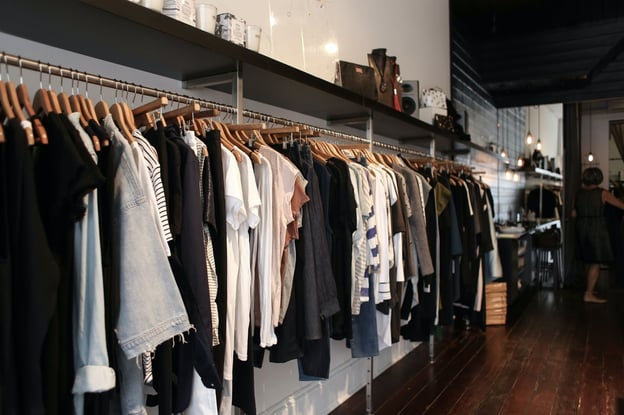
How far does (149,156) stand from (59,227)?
1.08ft

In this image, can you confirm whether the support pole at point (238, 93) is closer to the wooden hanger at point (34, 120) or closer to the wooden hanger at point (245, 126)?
the wooden hanger at point (245, 126)

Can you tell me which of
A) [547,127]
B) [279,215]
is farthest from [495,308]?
[547,127]

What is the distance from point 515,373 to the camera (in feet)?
12.8

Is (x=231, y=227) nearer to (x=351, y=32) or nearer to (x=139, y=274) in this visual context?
(x=139, y=274)

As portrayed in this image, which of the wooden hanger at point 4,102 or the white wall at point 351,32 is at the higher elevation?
the white wall at point 351,32

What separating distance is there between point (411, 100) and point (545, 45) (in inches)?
151

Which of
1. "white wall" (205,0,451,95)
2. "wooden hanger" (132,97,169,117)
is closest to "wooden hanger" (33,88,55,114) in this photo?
"wooden hanger" (132,97,169,117)

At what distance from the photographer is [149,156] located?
1.41 meters

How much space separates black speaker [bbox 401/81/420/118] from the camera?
14.2ft

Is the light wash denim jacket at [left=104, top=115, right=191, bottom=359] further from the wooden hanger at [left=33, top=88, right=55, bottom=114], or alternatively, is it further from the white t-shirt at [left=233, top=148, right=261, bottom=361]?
the white t-shirt at [left=233, top=148, right=261, bottom=361]

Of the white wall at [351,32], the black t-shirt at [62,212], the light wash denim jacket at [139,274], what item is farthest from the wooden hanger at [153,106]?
the white wall at [351,32]

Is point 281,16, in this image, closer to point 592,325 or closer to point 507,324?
point 507,324

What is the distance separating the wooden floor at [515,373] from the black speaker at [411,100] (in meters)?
2.21

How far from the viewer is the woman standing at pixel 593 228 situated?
6578 mm
